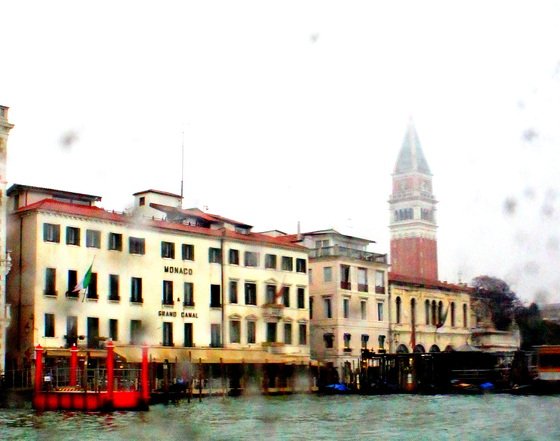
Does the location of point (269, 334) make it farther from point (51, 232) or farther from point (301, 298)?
point (51, 232)

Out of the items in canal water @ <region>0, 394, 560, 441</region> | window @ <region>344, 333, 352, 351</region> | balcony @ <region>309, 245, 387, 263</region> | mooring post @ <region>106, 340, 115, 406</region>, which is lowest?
canal water @ <region>0, 394, 560, 441</region>

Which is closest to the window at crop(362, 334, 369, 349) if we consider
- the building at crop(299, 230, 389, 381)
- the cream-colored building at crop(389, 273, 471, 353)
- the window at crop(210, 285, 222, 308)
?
the building at crop(299, 230, 389, 381)

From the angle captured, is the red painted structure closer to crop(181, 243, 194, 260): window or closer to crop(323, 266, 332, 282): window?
crop(181, 243, 194, 260): window

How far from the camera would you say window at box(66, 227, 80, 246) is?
39.9 ft

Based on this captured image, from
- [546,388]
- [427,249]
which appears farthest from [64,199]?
[427,249]

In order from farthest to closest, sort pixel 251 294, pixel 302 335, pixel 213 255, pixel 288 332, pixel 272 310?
pixel 302 335, pixel 288 332, pixel 213 255, pixel 251 294, pixel 272 310

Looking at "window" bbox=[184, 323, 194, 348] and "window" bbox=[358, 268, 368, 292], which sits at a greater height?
"window" bbox=[358, 268, 368, 292]

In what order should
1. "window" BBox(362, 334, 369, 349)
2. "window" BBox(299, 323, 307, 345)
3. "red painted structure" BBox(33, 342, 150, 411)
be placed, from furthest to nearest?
1. "window" BBox(362, 334, 369, 349)
2. "window" BBox(299, 323, 307, 345)
3. "red painted structure" BBox(33, 342, 150, 411)

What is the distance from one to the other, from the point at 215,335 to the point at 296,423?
12.7 meters

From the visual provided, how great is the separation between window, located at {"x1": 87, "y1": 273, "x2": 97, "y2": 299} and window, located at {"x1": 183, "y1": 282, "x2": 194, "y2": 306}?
709cm

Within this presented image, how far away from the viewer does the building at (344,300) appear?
4528cm

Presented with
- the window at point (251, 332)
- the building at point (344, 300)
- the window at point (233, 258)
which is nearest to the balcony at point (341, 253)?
the building at point (344, 300)

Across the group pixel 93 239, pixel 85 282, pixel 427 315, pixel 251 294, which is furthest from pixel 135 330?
pixel 427 315

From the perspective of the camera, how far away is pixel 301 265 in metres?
36.9
